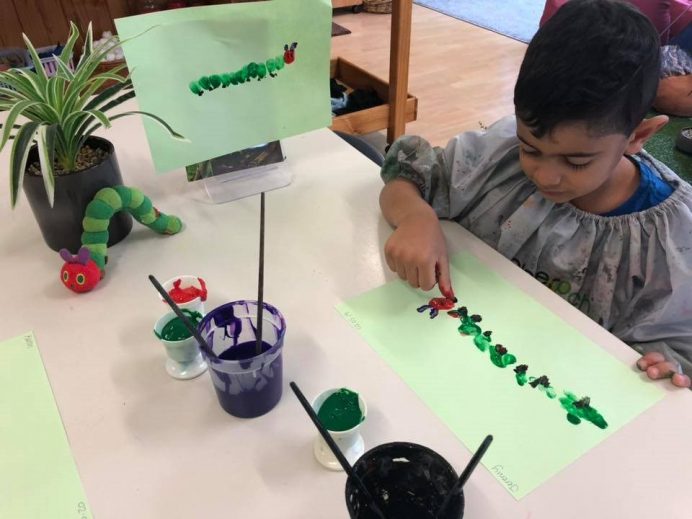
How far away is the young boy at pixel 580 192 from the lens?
0.62 meters

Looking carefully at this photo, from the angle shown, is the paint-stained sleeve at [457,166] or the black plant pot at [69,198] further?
the paint-stained sleeve at [457,166]

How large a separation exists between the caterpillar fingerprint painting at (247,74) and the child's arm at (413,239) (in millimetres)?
233

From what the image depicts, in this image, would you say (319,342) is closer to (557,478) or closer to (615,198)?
(557,478)

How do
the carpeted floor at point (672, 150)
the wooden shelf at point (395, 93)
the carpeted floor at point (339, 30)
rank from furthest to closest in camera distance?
the carpeted floor at point (339, 30), the carpeted floor at point (672, 150), the wooden shelf at point (395, 93)

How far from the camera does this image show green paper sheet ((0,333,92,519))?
0.47 meters

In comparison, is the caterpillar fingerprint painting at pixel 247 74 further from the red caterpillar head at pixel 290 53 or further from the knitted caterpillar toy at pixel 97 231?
the knitted caterpillar toy at pixel 97 231

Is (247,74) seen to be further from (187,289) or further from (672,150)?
(672,150)

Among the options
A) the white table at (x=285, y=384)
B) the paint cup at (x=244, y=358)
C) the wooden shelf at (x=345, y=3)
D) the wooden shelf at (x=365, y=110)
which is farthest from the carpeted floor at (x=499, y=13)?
the paint cup at (x=244, y=358)

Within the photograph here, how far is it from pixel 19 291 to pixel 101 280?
0.10m

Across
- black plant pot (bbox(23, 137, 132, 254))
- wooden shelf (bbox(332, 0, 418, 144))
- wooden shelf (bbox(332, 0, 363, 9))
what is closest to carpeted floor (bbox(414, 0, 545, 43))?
wooden shelf (bbox(332, 0, 363, 9))

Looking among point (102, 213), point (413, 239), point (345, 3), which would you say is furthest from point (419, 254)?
point (345, 3)

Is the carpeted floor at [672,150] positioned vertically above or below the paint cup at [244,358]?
below

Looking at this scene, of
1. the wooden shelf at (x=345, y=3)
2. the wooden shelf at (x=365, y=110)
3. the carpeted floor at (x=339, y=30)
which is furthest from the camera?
the wooden shelf at (x=345, y=3)

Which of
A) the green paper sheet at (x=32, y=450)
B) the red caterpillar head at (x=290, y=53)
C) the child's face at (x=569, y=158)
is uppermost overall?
the red caterpillar head at (x=290, y=53)
